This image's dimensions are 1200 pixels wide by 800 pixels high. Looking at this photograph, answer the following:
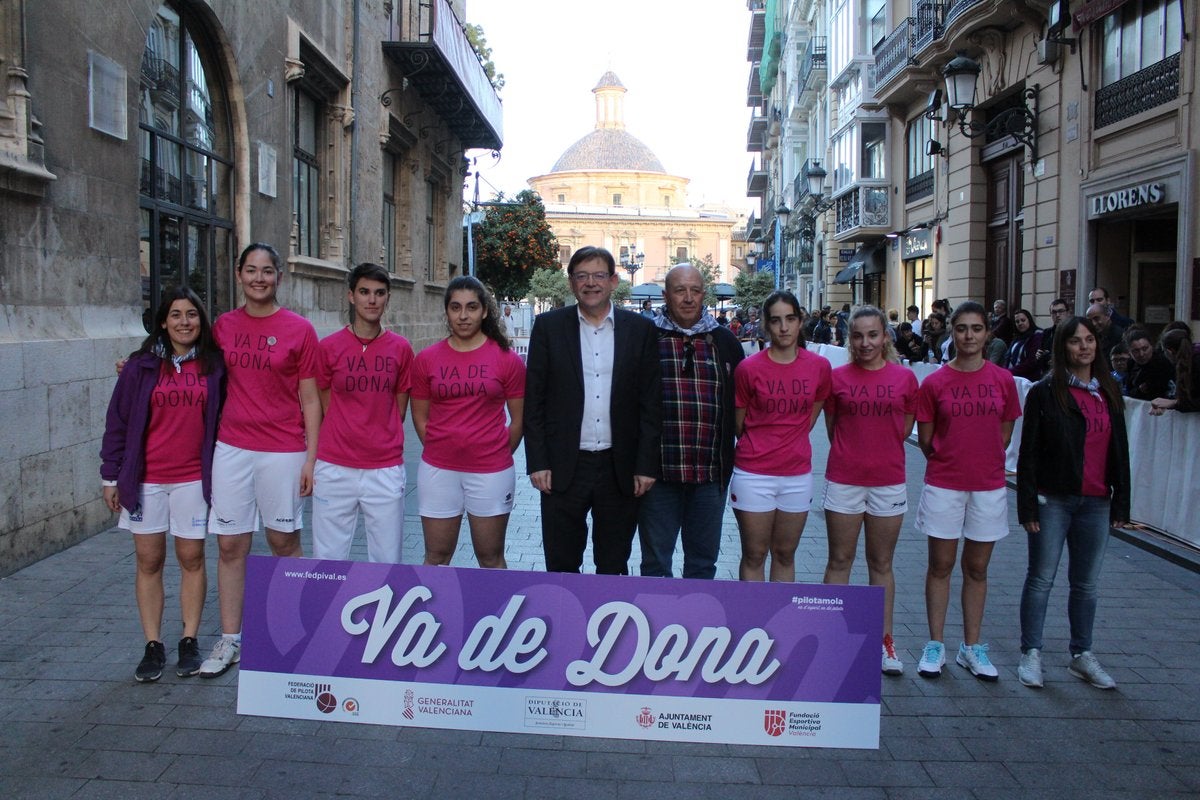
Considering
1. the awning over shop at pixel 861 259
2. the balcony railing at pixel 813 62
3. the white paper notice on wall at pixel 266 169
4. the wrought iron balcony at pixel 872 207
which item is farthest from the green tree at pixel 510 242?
the white paper notice on wall at pixel 266 169

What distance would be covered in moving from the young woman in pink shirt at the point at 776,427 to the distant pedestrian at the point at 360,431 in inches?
64.8

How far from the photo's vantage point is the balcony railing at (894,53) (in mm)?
22156

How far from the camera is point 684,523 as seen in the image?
4988 mm

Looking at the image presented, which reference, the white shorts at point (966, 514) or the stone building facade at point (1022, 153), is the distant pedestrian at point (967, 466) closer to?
the white shorts at point (966, 514)

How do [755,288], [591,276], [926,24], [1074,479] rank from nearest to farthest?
[591,276]
[1074,479]
[926,24]
[755,288]

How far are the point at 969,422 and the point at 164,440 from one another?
12.5ft

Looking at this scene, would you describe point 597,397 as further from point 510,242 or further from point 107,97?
point 510,242

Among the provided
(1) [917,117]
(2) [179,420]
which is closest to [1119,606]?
(2) [179,420]

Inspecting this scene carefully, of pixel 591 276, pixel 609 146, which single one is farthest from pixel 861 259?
pixel 609 146

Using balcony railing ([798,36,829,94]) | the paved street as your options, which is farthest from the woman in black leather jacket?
balcony railing ([798,36,829,94])

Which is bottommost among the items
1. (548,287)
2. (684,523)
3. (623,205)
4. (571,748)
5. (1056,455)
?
(571,748)

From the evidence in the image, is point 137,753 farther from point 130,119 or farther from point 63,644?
point 130,119

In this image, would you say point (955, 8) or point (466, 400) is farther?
point (955, 8)

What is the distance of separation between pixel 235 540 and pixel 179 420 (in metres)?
0.64
